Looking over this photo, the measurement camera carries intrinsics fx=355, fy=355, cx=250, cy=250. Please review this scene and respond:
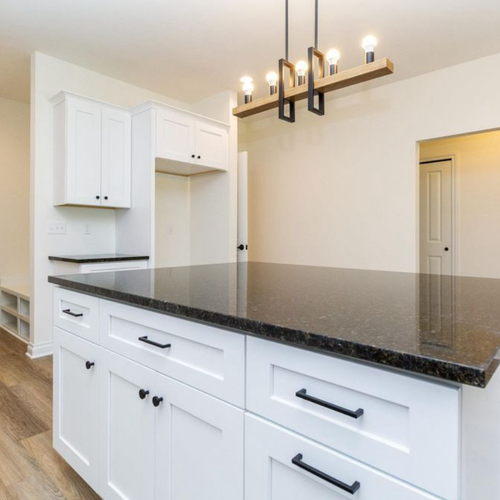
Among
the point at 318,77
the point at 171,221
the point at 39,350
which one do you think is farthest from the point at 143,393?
the point at 171,221

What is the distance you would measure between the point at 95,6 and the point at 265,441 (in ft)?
9.91

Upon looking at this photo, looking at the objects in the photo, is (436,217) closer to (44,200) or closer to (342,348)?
(44,200)

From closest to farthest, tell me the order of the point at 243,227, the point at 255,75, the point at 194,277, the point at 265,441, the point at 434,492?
the point at 434,492, the point at 265,441, the point at 194,277, the point at 255,75, the point at 243,227

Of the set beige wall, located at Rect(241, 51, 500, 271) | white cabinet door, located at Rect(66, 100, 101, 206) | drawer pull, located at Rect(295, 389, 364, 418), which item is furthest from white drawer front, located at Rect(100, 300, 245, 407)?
beige wall, located at Rect(241, 51, 500, 271)

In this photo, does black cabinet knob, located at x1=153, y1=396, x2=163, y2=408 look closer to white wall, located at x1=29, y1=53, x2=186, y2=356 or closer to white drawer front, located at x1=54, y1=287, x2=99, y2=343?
white drawer front, located at x1=54, y1=287, x2=99, y2=343

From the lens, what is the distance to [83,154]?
3.16 metres

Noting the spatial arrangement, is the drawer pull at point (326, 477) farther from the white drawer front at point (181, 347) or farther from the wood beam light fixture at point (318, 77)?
the wood beam light fixture at point (318, 77)

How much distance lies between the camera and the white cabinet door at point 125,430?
1.08 meters

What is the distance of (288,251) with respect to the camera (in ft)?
15.2

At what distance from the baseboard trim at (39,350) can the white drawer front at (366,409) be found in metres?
3.07

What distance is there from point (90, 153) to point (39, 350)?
6.00 ft

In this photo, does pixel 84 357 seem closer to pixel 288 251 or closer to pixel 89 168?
pixel 89 168

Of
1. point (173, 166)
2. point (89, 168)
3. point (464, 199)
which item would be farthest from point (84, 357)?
point (464, 199)

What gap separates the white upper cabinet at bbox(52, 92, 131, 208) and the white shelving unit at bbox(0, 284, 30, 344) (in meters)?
1.17
